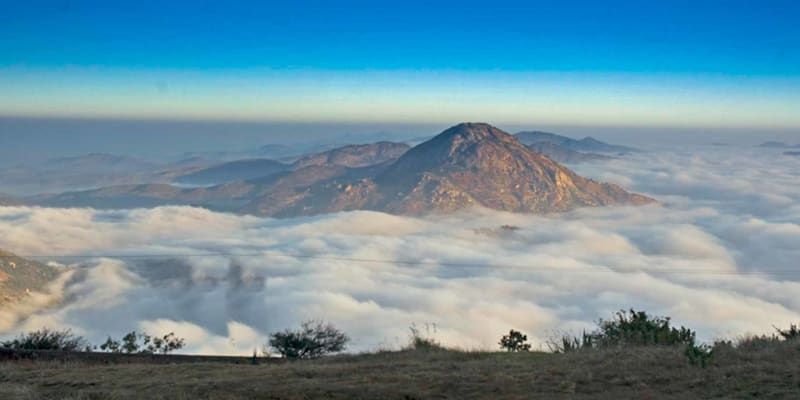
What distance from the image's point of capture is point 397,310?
168 meters

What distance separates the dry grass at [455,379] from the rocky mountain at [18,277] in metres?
165

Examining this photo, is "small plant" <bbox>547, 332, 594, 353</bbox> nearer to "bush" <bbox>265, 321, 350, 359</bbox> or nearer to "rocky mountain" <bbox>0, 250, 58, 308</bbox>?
"bush" <bbox>265, 321, 350, 359</bbox>

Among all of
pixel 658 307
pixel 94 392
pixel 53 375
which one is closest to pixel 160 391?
pixel 94 392

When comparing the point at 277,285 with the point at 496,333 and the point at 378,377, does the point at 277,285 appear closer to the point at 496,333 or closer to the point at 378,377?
the point at 496,333

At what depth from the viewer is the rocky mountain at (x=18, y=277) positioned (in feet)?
528

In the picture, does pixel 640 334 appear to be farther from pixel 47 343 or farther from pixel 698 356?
pixel 47 343

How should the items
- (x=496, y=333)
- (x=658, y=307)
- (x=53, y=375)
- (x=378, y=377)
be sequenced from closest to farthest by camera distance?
(x=378, y=377), (x=53, y=375), (x=496, y=333), (x=658, y=307)

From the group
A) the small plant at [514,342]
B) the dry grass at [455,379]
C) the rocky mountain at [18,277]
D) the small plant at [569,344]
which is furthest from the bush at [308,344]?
the rocky mountain at [18,277]

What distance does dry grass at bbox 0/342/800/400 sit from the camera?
31.1 feet

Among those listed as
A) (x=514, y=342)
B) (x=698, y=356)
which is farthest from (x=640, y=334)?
(x=698, y=356)

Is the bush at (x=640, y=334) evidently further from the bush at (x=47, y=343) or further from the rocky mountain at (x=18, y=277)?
the rocky mountain at (x=18, y=277)

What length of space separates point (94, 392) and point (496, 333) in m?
134

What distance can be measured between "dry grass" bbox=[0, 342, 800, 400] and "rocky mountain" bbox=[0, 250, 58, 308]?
165 m

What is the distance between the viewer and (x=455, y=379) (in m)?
10.5
